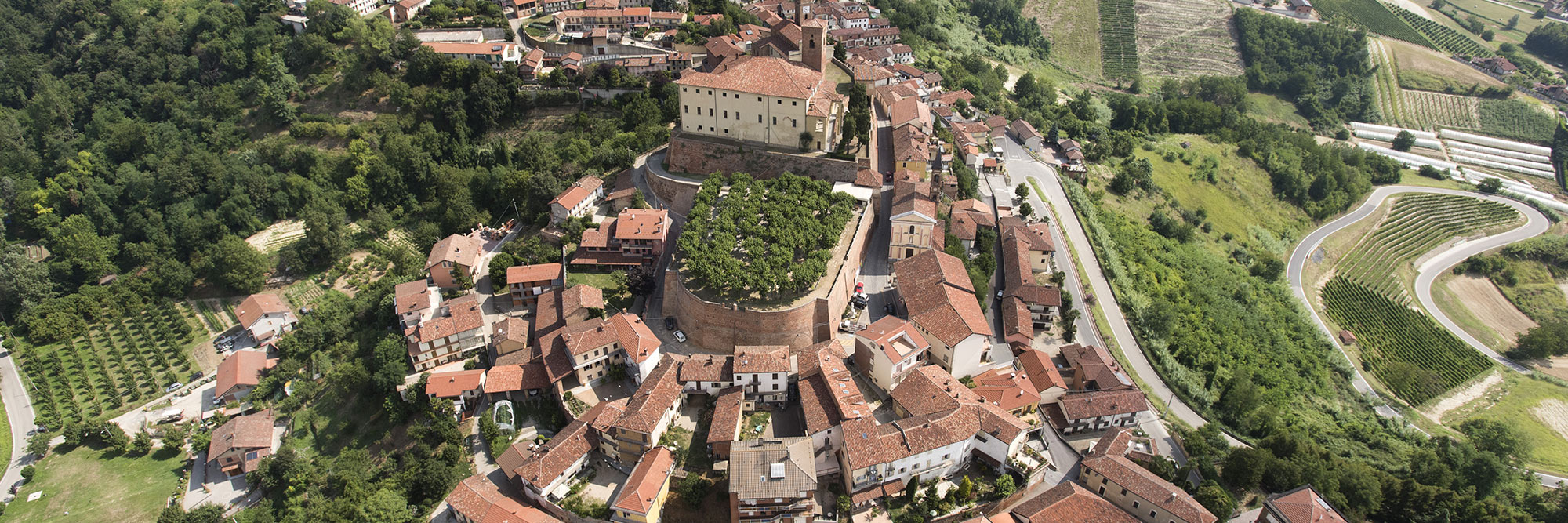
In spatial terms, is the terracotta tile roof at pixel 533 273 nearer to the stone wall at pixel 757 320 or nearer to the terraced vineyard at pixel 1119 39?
the stone wall at pixel 757 320

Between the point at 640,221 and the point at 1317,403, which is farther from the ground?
the point at 640,221

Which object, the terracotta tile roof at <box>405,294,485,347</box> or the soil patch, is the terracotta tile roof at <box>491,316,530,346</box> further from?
the soil patch

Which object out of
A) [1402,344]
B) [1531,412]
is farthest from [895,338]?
Result: [1402,344]

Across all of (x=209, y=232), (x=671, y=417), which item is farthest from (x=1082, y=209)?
(x=209, y=232)

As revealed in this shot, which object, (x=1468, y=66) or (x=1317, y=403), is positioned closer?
(x=1317, y=403)

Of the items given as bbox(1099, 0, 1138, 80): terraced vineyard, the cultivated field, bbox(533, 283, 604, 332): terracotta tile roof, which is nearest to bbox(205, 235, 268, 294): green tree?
bbox(533, 283, 604, 332): terracotta tile roof

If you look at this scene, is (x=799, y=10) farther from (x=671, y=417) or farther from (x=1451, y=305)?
(x=1451, y=305)
